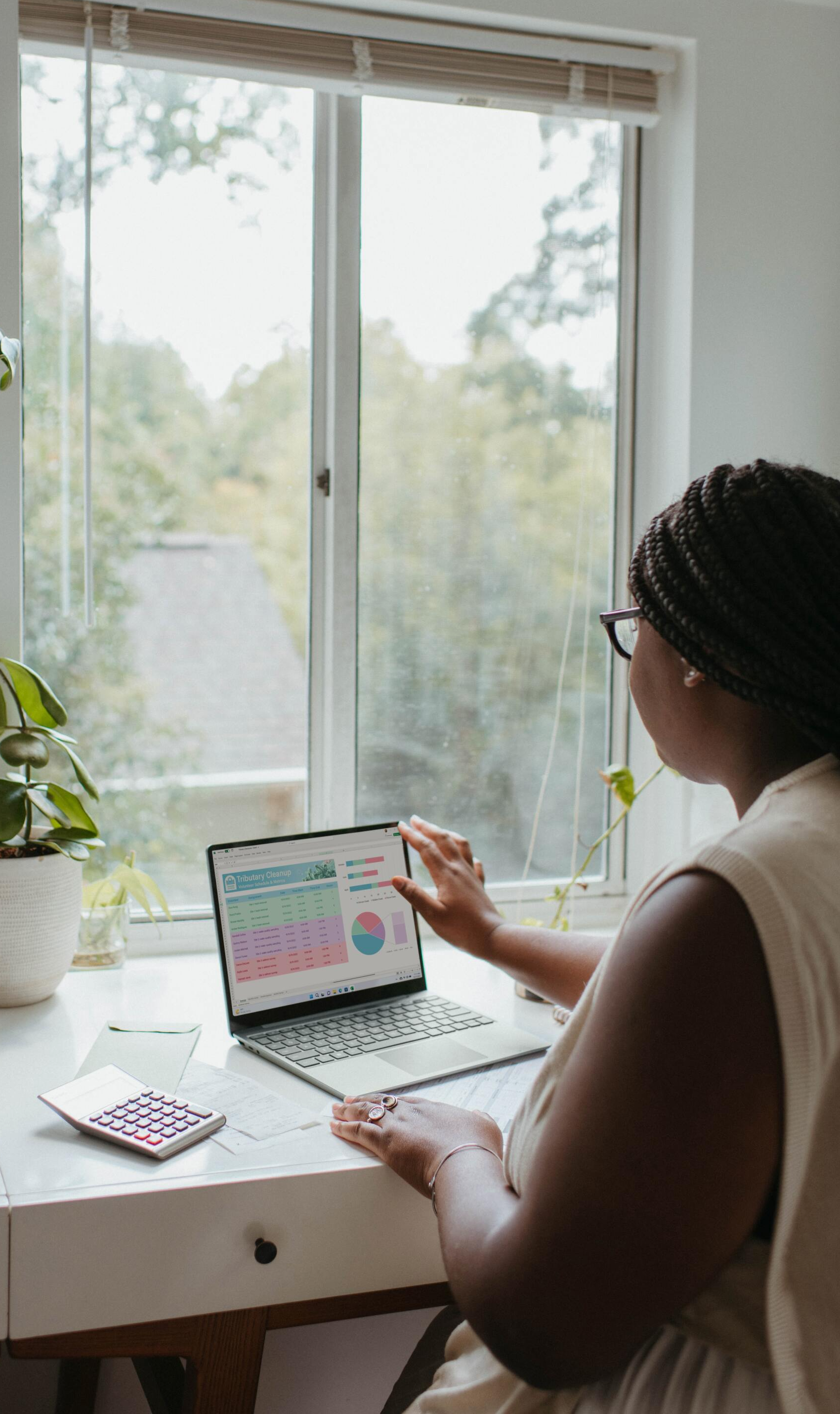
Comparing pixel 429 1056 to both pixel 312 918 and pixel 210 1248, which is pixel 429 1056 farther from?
pixel 210 1248

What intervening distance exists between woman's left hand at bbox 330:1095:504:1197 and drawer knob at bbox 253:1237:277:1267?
13 cm

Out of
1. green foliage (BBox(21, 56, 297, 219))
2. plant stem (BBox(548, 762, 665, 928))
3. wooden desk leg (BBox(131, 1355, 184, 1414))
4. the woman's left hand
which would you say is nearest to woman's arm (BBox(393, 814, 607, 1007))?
the woman's left hand

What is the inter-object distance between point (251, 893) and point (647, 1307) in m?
0.84

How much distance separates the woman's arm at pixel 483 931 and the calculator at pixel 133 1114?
391mm

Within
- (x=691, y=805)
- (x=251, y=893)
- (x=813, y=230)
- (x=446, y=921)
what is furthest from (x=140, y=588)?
(x=813, y=230)

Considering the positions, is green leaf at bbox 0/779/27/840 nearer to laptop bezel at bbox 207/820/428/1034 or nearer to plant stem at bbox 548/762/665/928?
laptop bezel at bbox 207/820/428/1034

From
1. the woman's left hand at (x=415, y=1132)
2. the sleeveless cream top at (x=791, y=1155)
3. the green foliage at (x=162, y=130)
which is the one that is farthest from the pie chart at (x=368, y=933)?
the green foliage at (x=162, y=130)

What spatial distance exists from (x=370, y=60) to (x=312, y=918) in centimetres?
132

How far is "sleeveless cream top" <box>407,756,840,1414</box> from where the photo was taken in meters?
0.69

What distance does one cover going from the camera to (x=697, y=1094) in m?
0.68

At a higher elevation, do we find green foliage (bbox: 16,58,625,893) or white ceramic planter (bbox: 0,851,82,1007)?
green foliage (bbox: 16,58,625,893)

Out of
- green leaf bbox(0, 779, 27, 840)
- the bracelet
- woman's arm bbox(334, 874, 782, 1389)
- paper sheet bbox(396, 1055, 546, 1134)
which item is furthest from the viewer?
green leaf bbox(0, 779, 27, 840)

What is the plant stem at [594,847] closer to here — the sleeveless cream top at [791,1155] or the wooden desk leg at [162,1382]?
the wooden desk leg at [162,1382]

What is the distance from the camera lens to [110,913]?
172 centimetres
